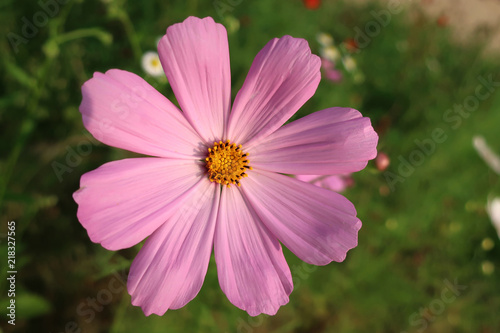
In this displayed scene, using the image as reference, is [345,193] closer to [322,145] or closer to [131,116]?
[322,145]

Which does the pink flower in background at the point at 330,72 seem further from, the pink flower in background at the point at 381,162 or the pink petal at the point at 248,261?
the pink petal at the point at 248,261

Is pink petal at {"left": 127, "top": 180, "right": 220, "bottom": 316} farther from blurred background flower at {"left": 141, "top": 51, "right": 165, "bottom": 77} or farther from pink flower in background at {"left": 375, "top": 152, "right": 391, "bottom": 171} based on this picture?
blurred background flower at {"left": 141, "top": 51, "right": 165, "bottom": 77}

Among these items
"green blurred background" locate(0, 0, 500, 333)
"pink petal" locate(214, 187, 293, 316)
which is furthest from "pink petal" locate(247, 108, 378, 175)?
"green blurred background" locate(0, 0, 500, 333)

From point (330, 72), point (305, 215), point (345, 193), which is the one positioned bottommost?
point (345, 193)

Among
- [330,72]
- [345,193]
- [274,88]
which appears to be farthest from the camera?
Result: [330,72]

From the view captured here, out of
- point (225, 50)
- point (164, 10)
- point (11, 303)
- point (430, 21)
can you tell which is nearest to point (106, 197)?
point (225, 50)

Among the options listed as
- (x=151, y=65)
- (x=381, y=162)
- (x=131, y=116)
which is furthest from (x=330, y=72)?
(x=131, y=116)
